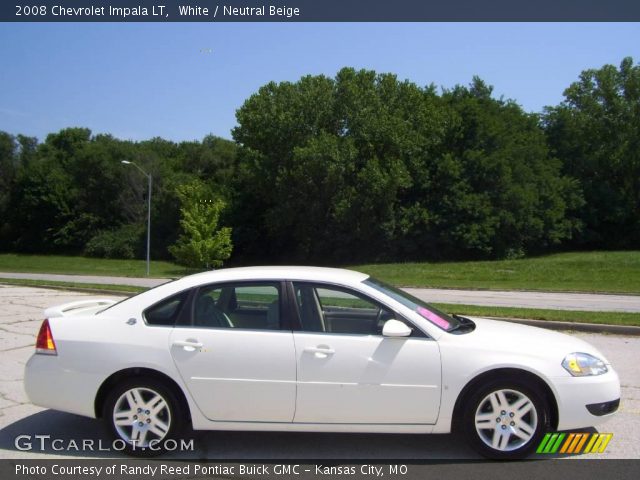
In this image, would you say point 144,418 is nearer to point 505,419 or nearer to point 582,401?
point 505,419

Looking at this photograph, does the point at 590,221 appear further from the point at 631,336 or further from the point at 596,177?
the point at 631,336

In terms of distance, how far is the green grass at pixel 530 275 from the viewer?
2511cm

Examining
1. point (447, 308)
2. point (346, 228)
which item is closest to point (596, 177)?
point (346, 228)

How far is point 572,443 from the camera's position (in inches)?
185

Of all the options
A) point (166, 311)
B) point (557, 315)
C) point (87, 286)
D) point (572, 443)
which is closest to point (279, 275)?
point (166, 311)

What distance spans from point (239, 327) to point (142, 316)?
79cm

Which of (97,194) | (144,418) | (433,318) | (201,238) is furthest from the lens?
(97,194)

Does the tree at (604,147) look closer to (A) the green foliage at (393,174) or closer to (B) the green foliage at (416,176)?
(B) the green foliage at (416,176)

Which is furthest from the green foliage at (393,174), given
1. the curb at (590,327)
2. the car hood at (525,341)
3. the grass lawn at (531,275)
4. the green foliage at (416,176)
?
the car hood at (525,341)

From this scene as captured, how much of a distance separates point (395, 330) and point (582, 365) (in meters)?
1.51

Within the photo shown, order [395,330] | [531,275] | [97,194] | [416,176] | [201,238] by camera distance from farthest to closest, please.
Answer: [97,194] < [416,176] < [201,238] < [531,275] < [395,330]

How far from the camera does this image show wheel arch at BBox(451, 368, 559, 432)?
4.46m

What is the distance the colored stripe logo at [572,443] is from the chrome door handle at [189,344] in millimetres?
2712

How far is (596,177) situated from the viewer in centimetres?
5591
